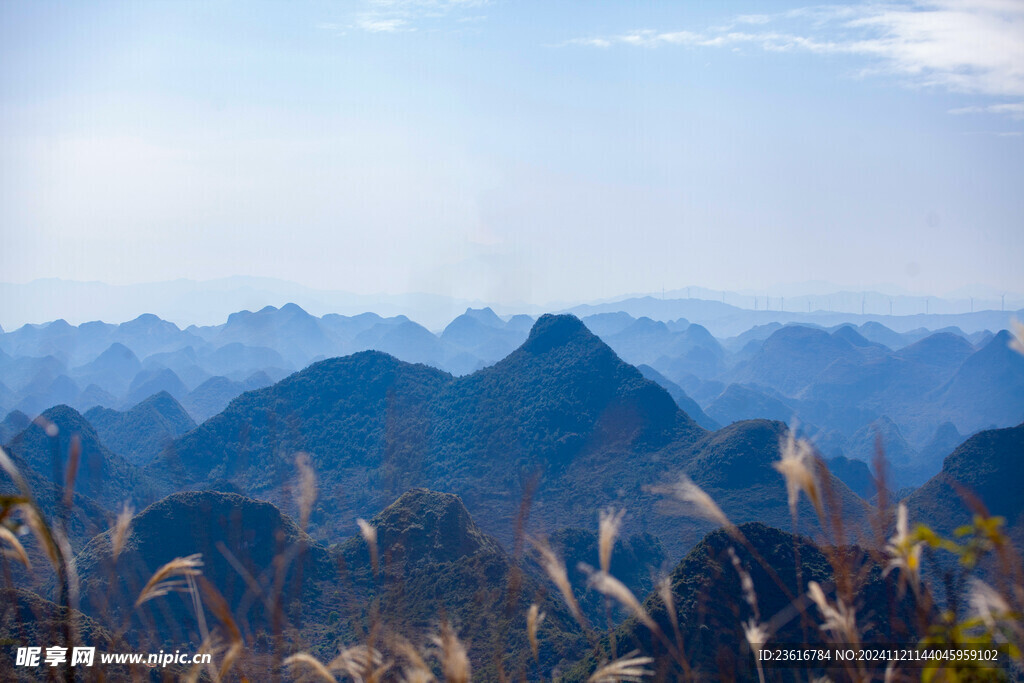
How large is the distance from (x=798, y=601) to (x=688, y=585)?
12.7 meters

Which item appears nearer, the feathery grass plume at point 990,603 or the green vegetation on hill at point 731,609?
the feathery grass plume at point 990,603

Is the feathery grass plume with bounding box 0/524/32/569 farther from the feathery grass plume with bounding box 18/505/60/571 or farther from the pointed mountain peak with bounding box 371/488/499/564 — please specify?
the pointed mountain peak with bounding box 371/488/499/564

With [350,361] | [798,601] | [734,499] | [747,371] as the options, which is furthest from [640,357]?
[798,601]

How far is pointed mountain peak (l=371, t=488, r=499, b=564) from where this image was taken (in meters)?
22.5

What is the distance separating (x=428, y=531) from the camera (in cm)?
2330

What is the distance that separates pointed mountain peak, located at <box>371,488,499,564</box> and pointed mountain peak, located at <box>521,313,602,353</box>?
25.2 m

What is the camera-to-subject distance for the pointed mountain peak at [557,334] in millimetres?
49188

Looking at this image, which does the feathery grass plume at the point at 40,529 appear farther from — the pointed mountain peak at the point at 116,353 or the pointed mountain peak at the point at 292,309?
the pointed mountain peak at the point at 292,309

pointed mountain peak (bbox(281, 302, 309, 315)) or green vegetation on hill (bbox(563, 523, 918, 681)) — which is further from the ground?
pointed mountain peak (bbox(281, 302, 309, 315))

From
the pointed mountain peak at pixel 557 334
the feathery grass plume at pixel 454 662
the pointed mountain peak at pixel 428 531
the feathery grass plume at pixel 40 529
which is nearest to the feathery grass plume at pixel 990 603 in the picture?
the feathery grass plume at pixel 454 662

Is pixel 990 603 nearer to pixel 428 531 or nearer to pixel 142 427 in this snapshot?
pixel 428 531

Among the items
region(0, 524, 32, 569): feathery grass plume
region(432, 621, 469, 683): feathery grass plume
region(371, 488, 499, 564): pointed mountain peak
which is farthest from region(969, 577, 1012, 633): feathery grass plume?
region(371, 488, 499, 564): pointed mountain peak

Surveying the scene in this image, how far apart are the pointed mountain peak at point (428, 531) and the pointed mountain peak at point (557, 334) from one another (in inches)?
990

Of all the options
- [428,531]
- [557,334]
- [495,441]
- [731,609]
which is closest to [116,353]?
[557,334]
